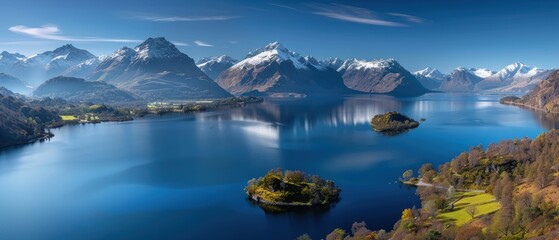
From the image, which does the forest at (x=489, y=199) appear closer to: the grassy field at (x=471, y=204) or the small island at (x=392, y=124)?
the grassy field at (x=471, y=204)

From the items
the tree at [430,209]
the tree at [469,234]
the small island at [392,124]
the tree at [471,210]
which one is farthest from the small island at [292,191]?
the small island at [392,124]

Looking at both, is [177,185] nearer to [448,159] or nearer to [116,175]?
[116,175]

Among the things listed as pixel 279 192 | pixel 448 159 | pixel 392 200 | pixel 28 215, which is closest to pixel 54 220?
pixel 28 215

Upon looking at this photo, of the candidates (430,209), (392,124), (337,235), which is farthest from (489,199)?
(392,124)

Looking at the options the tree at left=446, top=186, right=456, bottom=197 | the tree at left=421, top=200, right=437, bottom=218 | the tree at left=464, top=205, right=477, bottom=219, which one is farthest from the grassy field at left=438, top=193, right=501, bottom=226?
the tree at left=446, top=186, right=456, bottom=197

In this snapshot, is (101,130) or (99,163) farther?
(101,130)

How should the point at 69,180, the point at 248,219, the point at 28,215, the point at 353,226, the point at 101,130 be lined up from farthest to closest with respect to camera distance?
1. the point at 101,130
2. the point at 69,180
3. the point at 28,215
4. the point at 248,219
5. the point at 353,226
